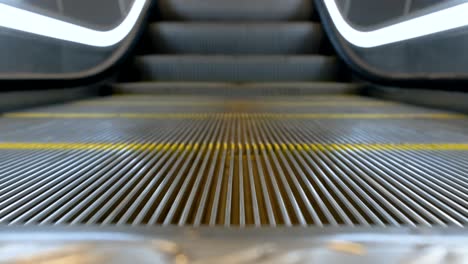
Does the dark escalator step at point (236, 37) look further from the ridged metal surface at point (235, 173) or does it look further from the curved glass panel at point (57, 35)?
the ridged metal surface at point (235, 173)

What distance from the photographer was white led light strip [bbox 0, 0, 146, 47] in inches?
136

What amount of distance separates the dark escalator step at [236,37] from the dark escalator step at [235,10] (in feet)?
3.05

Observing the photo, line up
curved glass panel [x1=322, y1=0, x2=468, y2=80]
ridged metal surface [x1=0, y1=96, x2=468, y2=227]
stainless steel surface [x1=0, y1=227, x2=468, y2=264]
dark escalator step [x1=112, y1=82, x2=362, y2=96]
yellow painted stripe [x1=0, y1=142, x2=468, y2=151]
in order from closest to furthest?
stainless steel surface [x1=0, y1=227, x2=468, y2=264]
ridged metal surface [x1=0, y1=96, x2=468, y2=227]
yellow painted stripe [x1=0, y1=142, x2=468, y2=151]
curved glass panel [x1=322, y1=0, x2=468, y2=80]
dark escalator step [x1=112, y1=82, x2=362, y2=96]

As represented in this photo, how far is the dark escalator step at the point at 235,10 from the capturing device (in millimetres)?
7527

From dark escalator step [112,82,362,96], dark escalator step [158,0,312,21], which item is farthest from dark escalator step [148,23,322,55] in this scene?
dark escalator step [112,82,362,96]

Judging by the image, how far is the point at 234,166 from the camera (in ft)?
5.48

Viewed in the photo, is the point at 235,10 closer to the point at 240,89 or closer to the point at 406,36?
the point at 240,89

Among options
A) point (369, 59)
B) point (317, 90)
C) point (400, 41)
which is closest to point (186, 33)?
point (317, 90)

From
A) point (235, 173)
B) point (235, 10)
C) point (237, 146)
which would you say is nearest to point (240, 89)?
point (235, 10)

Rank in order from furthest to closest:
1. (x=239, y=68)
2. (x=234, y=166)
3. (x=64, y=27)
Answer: (x=239, y=68) → (x=64, y=27) → (x=234, y=166)

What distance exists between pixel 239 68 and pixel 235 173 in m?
4.65

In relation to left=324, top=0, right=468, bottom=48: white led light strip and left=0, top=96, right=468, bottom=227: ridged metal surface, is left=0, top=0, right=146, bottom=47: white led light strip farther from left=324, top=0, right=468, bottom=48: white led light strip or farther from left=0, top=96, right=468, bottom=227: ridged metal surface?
left=324, top=0, right=468, bottom=48: white led light strip

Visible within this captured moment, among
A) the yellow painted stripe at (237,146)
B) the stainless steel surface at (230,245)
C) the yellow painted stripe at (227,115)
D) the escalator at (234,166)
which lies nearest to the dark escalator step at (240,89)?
the escalator at (234,166)

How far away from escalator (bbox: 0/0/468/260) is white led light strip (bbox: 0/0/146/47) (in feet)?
2.82
